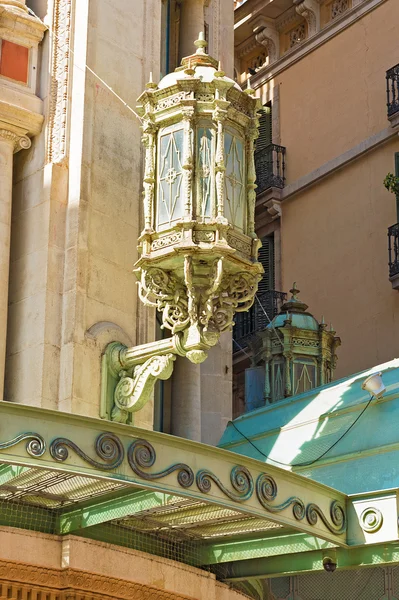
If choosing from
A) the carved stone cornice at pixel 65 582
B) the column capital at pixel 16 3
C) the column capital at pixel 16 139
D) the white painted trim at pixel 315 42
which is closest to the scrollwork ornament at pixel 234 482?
the carved stone cornice at pixel 65 582

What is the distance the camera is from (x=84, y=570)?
10977 mm

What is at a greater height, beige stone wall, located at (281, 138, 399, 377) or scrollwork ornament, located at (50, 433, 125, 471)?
beige stone wall, located at (281, 138, 399, 377)

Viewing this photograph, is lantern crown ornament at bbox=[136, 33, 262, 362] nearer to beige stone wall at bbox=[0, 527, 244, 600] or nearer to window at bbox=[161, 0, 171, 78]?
beige stone wall at bbox=[0, 527, 244, 600]

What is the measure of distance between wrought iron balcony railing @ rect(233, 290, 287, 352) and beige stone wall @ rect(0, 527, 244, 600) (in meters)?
12.9

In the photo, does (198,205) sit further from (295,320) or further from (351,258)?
(351,258)

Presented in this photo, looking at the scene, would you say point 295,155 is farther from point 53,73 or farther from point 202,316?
point 202,316

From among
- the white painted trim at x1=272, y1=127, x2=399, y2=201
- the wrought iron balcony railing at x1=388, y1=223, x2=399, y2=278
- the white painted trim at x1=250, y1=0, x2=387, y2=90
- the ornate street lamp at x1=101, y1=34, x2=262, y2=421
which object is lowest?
the ornate street lamp at x1=101, y1=34, x2=262, y2=421

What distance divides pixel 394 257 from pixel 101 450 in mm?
13245

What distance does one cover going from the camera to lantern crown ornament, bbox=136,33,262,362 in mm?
12562

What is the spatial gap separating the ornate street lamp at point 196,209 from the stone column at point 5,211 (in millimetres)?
1641

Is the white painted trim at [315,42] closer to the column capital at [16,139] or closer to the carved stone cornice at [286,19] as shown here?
the carved stone cornice at [286,19]

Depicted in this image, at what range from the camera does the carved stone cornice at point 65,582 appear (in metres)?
10.8

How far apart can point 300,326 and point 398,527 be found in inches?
285

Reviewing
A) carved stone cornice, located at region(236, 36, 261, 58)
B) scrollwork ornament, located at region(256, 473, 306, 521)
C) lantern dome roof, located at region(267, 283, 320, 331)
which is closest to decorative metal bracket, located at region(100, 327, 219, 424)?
scrollwork ornament, located at region(256, 473, 306, 521)
